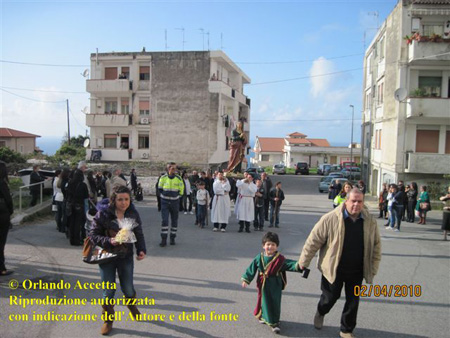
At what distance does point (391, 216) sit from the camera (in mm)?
14461

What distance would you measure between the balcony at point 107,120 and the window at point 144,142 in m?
1.85

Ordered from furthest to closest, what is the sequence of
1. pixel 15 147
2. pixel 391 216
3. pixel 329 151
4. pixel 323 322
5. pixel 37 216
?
pixel 329 151
pixel 15 147
pixel 391 216
pixel 37 216
pixel 323 322

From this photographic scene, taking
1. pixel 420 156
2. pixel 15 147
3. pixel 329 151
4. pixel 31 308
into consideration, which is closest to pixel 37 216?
pixel 31 308

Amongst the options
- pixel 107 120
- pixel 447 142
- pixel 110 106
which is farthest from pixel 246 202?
pixel 110 106

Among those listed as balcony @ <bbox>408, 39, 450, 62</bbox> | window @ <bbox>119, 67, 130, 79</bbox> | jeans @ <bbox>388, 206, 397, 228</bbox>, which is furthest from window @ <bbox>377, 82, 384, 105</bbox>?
window @ <bbox>119, 67, 130, 79</bbox>

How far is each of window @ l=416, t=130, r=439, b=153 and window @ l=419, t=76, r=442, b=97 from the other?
2309 millimetres

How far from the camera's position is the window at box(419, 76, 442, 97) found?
25005 mm

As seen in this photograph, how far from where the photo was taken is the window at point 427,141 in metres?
25.2

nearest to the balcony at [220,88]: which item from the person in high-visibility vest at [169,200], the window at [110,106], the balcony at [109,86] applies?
the balcony at [109,86]

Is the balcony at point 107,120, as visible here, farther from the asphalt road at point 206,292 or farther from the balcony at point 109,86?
the asphalt road at point 206,292

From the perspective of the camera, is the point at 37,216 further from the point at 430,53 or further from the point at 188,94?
the point at 188,94

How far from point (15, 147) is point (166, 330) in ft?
190

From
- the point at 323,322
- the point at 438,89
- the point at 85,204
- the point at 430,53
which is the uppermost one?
the point at 430,53

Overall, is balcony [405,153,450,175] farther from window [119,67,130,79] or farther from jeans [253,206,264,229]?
window [119,67,130,79]
